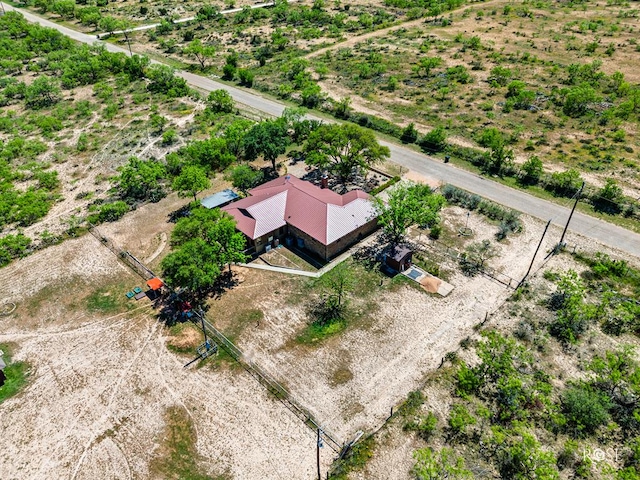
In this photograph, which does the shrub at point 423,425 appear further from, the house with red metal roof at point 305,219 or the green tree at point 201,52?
the green tree at point 201,52

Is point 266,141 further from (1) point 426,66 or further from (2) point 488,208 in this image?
(1) point 426,66

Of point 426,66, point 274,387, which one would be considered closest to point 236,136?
point 274,387

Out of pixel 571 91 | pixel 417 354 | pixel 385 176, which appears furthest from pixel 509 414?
pixel 571 91

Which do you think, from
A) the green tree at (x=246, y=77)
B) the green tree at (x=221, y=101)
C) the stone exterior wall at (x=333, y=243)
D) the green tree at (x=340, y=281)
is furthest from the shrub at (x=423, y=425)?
the green tree at (x=246, y=77)

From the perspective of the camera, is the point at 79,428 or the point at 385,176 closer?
the point at 79,428

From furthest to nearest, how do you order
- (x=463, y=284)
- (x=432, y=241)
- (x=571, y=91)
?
(x=571, y=91)
(x=432, y=241)
(x=463, y=284)

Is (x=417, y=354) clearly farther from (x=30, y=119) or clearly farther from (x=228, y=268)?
(x=30, y=119)
